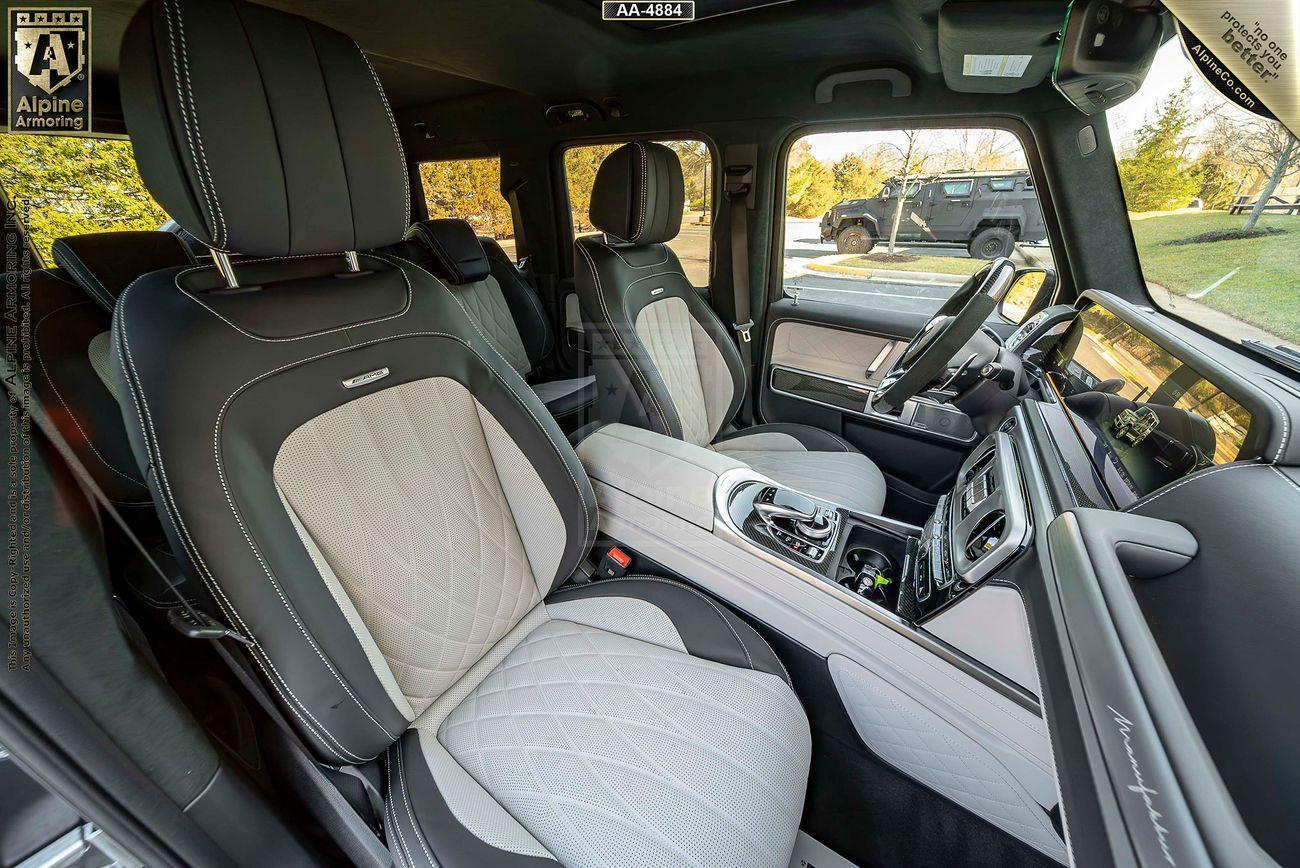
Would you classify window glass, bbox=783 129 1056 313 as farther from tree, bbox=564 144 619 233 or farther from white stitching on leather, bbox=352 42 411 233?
white stitching on leather, bbox=352 42 411 233

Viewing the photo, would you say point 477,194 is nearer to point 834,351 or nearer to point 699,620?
point 834,351

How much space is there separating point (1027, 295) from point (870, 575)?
1364 mm

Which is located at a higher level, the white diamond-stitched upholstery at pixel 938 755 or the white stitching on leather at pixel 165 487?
the white stitching on leather at pixel 165 487

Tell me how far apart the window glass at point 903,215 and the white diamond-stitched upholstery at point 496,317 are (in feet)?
4.95

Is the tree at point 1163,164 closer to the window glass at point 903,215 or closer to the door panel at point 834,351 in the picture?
the window glass at point 903,215

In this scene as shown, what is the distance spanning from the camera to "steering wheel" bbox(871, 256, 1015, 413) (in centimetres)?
113

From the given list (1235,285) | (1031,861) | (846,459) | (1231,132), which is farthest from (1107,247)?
(1031,861)

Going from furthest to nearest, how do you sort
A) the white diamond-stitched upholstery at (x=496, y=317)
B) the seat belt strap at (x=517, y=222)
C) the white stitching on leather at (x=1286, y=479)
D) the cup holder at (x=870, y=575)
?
1. the seat belt strap at (x=517, y=222)
2. the white diamond-stitched upholstery at (x=496, y=317)
3. the cup holder at (x=870, y=575)
4. the white stitching on leather at (x=1286, y=479)

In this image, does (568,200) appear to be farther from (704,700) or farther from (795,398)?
(704,700)

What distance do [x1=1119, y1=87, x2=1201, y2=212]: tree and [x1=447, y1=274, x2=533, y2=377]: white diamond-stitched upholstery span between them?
98.9 inches

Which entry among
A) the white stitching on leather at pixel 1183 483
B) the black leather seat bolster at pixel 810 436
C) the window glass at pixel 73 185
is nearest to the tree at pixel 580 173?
the black leather seat bolster at pixel 810 436

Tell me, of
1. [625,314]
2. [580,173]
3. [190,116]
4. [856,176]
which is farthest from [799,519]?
[580,173]

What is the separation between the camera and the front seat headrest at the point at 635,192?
1.63 metres

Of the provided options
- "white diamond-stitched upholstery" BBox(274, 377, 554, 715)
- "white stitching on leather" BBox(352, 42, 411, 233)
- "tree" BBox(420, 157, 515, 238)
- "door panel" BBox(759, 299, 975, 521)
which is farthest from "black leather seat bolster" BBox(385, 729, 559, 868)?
"tree" BBox(420, 157, 515, 238)
